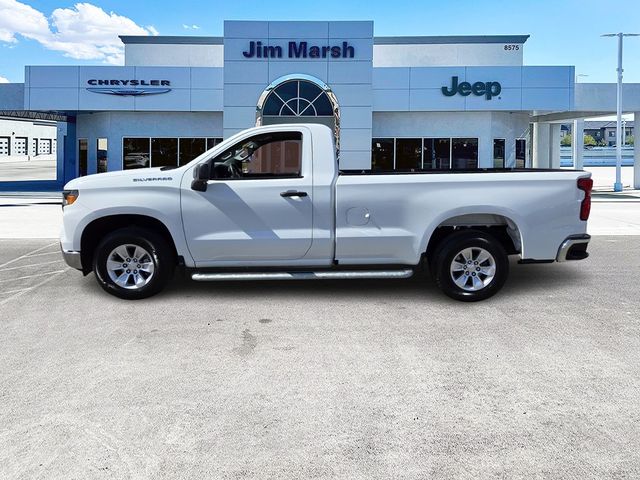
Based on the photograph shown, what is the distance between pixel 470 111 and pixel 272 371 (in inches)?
1114

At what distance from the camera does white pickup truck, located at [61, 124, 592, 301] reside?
7578 mm

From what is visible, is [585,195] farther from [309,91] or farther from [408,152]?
[408,152]

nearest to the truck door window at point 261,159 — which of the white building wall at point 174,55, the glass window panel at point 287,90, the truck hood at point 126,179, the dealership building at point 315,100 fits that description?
the truck hood at point 126,179

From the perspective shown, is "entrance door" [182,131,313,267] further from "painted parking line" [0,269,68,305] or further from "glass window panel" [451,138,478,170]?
"glass window panel" [451,138,478,170]

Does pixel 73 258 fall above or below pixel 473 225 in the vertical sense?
below

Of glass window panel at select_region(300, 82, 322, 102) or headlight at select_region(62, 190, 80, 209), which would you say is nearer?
headlight at select_region(62, 190, 80, 209)

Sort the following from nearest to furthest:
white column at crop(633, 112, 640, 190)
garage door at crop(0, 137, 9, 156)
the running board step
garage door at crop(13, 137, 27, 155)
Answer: the running board step → white column at crop(633, 112, 640, 190) → garage door at crop(0, 137, 9, 156) → garage door at crop(13, 137, 27, 155)

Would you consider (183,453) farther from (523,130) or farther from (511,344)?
(523,130)

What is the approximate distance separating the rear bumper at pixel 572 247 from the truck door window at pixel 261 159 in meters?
3.16

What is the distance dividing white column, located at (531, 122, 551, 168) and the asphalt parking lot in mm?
34927

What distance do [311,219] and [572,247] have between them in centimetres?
305

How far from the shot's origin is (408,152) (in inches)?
1267

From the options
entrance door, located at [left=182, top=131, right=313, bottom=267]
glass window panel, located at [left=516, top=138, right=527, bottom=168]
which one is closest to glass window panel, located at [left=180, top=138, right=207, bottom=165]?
glass window panel, located at [left=516, top=138, right=527, bottom=168]

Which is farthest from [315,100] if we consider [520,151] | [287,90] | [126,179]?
[126,179]
